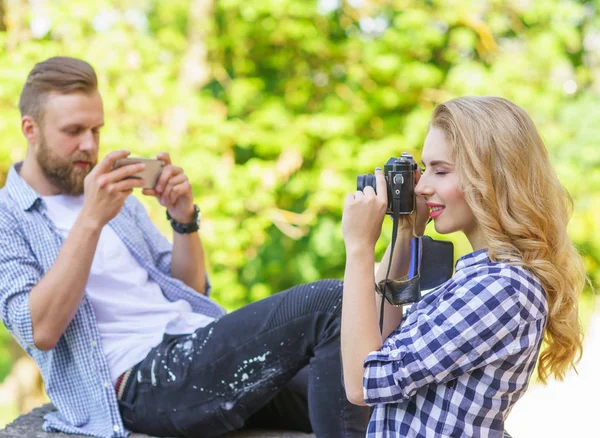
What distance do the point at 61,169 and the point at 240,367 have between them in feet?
3.31

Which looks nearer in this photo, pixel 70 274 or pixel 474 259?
pixel 474 259

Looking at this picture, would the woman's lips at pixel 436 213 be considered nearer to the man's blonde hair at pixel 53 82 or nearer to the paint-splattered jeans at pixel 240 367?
the paint-splattered jeans at pixel 240 367

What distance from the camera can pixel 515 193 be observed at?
1527 mm

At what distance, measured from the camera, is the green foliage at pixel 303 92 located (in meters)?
6.07

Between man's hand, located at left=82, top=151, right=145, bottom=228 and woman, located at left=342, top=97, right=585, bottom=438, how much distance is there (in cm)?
95

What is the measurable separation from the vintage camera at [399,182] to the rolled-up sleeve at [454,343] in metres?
0.29

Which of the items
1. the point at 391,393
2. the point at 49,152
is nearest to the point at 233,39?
the point at 49,152

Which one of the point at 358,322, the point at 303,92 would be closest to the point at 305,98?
the point at 303,92

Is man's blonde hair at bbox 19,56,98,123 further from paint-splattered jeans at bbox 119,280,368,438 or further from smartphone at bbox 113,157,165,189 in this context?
paint-splattered jeans at bbox 119,280,368,438

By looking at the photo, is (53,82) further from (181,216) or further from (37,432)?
(37,432)

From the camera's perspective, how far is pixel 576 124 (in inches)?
249

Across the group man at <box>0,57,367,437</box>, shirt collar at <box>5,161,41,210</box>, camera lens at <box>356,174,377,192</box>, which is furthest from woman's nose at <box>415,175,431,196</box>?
shirt collar at <box>5,161,41,210</box>

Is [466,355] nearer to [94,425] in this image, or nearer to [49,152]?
[94,425]

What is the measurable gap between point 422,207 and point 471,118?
30cm
